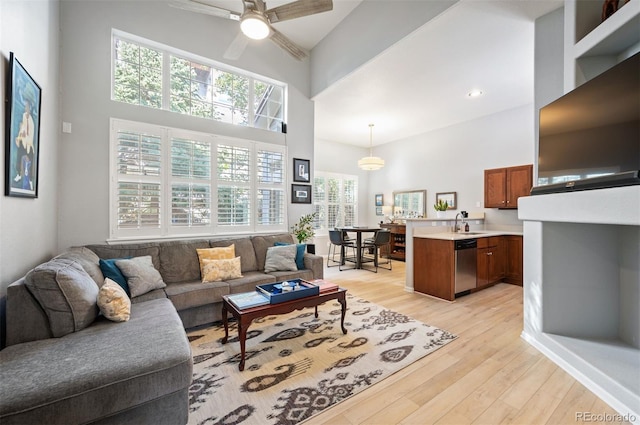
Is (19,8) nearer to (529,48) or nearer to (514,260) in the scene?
(529,48)

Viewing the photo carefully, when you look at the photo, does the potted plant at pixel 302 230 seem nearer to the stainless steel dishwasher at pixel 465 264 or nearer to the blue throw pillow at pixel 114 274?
the stainless steel dishwasher at pixel 465 264

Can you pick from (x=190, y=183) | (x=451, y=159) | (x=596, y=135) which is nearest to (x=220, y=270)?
(x=190, y=183)

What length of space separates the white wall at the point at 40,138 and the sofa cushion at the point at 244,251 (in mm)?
1599

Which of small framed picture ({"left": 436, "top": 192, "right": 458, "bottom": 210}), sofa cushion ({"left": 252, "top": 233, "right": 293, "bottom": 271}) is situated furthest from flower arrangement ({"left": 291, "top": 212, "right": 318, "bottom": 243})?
small framed picture ({"left": 436, "top": 192, "right": 458, "bottom": 210})

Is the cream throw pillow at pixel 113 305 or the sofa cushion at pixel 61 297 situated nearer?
the sofa cushion at pixel 61 297

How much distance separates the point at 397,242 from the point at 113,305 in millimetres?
5954

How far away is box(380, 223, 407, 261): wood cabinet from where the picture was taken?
21.5ft

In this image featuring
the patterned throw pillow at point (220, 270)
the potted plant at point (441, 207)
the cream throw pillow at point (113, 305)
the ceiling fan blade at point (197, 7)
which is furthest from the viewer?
the potted plant at point (441, 207)

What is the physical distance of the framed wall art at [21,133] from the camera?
177 centimetres

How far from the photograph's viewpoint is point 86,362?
53.0 inches

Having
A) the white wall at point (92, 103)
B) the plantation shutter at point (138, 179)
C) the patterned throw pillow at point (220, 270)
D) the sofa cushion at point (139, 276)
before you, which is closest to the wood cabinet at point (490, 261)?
the patterned throw pillow at point (220, 270)

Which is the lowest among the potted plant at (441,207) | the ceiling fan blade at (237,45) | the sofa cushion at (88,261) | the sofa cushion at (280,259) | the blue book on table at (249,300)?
the blue book on table at (249,300)

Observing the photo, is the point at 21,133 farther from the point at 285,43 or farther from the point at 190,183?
the point at 285,43
